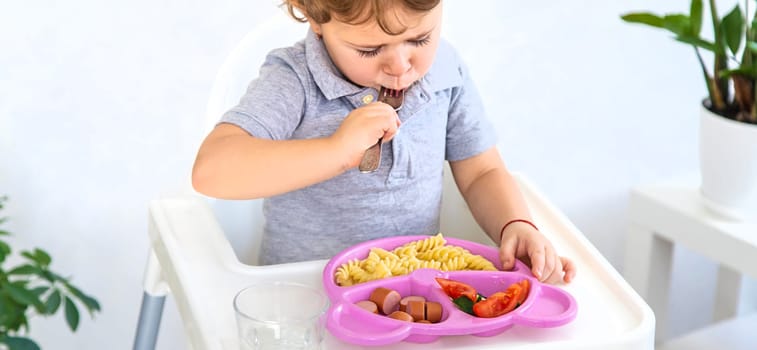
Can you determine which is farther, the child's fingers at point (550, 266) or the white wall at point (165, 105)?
the white wall at point (165, 105)

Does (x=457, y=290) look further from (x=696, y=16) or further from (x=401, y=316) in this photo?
(x=696, y=16)

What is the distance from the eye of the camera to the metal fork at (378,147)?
98 cm

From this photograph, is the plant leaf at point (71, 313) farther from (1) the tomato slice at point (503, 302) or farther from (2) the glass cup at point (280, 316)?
(1) the tomato slice at point (503, 302)

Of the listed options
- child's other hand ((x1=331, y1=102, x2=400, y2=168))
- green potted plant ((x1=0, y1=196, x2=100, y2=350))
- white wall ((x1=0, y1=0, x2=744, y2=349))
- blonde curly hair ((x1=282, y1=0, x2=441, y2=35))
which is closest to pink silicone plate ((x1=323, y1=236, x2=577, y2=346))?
child's other hand ((x1=331, y1=102, x2=400, y2=168))

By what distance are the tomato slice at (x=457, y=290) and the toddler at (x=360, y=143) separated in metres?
0.08

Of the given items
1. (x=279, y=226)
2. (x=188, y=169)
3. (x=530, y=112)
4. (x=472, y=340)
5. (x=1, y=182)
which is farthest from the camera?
(x=530, y=112)

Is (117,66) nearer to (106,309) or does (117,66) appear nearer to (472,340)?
(106,309)

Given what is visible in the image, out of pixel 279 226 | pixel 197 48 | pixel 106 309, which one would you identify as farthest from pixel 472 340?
pixel 106 309

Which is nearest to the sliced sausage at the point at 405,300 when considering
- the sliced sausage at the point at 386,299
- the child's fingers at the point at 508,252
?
the sliced sausage at the point at 386,299

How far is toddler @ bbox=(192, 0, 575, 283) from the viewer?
90 centimetres

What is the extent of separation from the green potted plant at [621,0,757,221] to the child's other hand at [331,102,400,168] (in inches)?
22.2

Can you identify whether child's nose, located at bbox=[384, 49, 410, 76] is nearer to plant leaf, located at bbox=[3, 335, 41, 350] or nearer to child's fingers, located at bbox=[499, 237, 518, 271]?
child's fingers, located at bbox=[499, 237, 518, 271]

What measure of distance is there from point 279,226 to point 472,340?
14.3 inches

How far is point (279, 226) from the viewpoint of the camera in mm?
1143
